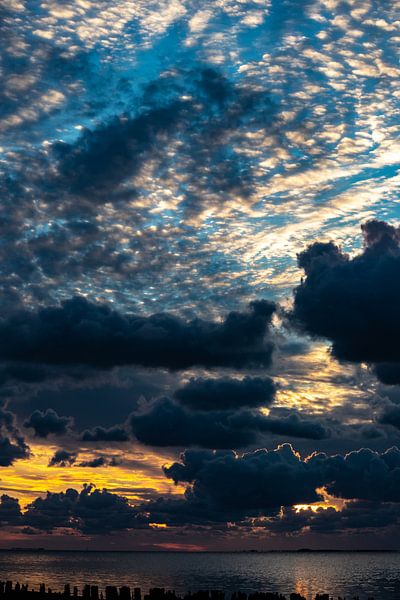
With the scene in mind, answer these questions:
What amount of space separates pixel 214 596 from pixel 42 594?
14769mm

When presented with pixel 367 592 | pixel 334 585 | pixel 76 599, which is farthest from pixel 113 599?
pixel 334 585

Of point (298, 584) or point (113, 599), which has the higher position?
point (113, 599)

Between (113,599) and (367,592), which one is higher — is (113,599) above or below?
above

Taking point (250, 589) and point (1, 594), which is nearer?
point (1, 594)

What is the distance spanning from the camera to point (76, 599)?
53.1m

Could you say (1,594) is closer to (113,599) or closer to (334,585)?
(113,599)

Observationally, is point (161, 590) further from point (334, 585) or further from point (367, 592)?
point (334, 585)

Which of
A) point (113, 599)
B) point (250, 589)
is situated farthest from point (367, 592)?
point (113, 599)

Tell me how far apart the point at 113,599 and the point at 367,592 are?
290ft

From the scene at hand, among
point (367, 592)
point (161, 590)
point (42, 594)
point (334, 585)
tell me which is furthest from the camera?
point (334, 585)

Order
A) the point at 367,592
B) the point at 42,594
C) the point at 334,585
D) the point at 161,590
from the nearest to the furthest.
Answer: the point at 161,590, the point at 42,594, the point at 367,592, the point at 334,585

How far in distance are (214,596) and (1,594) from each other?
60.2ft

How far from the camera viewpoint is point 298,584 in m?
154

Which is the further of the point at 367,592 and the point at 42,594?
the point at 367,592
